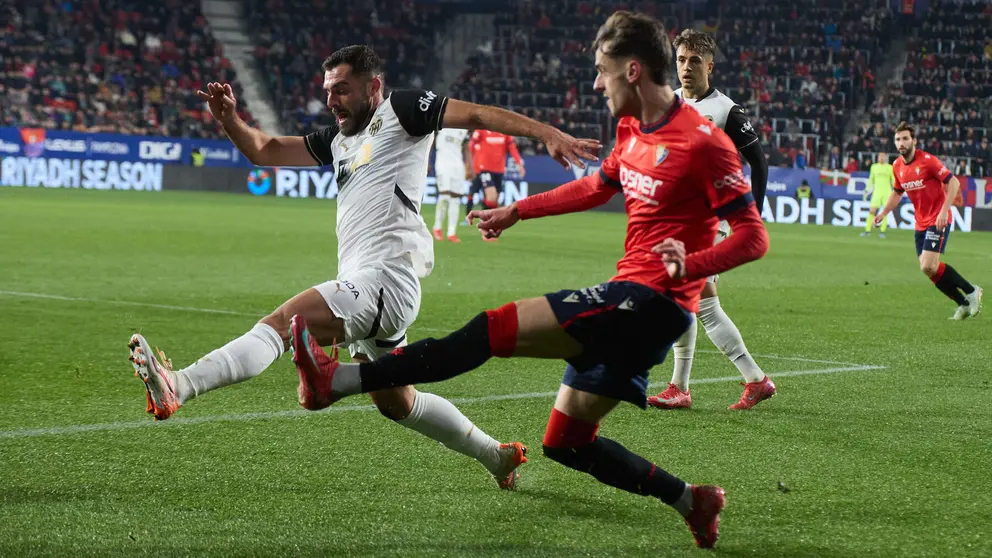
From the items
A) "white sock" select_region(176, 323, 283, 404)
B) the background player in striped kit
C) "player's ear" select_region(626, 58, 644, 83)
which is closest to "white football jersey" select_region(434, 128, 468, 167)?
the background player in striped kit

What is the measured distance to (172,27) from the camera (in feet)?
133

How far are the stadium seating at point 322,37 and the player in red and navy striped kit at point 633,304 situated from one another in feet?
118

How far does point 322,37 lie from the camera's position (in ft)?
139

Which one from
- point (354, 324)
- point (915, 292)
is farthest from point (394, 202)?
point (915, 292)

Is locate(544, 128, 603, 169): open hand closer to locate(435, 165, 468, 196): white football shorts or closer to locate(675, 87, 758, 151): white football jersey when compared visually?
locate(675, 87, 758, 151): white football jersey

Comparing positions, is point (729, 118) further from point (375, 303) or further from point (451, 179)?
point (451, 179)

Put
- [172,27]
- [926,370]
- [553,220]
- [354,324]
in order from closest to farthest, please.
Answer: [354,324] < [926,370] < [553,220] < [172,27]

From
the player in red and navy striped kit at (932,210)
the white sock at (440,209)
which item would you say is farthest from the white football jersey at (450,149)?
the player in red and navy striped kit at (932,210)

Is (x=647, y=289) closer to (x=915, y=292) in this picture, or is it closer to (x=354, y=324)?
(x=354, y=324)

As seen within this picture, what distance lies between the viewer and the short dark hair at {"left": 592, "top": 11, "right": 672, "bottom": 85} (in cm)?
420

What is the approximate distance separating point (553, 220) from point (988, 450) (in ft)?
71.1

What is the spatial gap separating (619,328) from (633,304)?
90 mm

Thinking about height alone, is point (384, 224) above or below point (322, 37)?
above

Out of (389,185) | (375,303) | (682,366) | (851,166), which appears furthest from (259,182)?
(375,303)
